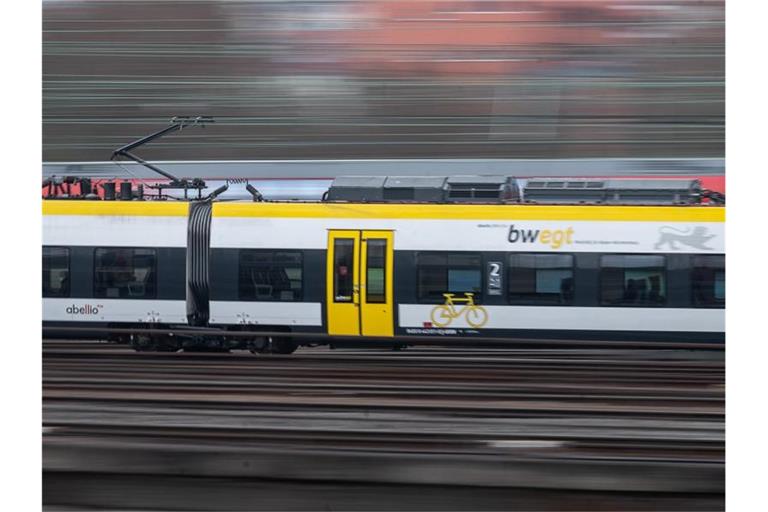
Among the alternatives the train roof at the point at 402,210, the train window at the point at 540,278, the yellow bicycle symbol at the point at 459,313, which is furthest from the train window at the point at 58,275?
the train window at the point at 540,278

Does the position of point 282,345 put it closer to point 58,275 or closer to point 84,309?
point 84,309

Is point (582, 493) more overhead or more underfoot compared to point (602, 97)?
more underfoot

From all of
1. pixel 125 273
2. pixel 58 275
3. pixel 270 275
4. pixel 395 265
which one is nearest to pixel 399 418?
pixel 395 265

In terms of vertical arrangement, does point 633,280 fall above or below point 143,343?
above

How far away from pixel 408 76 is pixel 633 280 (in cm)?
720

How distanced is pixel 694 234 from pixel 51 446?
8.20 meters

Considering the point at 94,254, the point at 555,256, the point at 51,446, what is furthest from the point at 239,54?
the point at 51,446

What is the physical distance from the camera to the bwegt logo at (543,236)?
34.5ft

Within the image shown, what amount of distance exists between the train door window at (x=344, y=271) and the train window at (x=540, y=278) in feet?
6.53

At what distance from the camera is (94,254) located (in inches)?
435

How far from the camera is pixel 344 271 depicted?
35.2ft

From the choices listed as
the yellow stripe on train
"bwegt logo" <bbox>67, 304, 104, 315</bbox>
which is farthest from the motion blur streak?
"bwegt logo" <bbox>67, 304, 104, 315</bbox>

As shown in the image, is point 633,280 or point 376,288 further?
point 376,288

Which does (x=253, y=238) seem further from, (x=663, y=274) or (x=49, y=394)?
(x=663, y=274)
